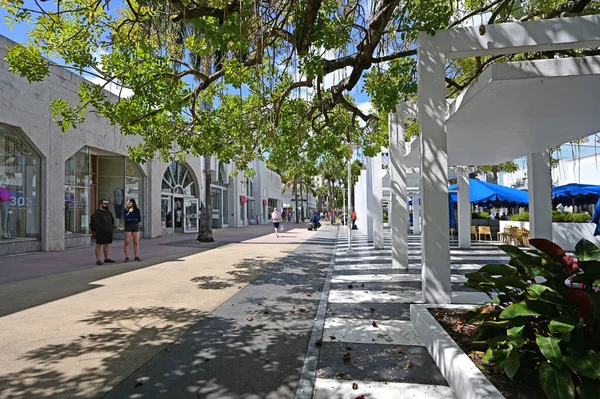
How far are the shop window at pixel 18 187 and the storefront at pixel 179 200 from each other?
880cm

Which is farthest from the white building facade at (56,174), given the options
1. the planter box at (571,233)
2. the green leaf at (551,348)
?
the planter box at (571,233)

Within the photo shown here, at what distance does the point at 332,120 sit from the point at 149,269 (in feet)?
20.8

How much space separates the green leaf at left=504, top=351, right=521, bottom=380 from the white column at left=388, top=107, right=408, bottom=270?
634cm

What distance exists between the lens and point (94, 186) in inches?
703

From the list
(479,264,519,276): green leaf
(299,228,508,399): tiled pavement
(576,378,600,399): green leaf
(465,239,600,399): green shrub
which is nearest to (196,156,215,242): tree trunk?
(299,228,508,399): tiled pavement

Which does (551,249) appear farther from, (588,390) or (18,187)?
(18,187)

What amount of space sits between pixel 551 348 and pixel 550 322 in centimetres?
20

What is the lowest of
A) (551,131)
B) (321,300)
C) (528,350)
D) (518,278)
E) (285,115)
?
(321,300)

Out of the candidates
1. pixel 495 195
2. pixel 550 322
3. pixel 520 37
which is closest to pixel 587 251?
pixel 550 322

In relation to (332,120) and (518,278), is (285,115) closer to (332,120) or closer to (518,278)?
(332,120)

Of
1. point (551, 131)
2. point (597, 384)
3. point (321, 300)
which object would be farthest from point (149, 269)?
point (551, 131)

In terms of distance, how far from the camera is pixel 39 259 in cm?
1074

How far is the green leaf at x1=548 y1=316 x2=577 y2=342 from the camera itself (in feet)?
8.11

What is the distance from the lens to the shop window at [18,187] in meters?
11.3
